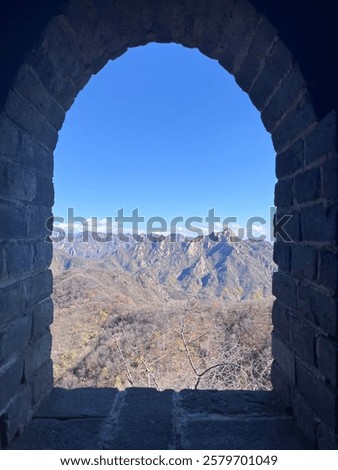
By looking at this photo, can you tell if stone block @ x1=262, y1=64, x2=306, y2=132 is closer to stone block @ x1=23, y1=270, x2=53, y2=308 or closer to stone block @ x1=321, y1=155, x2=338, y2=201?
stone block @ x1=321, y1=155, x2=338, y2=201

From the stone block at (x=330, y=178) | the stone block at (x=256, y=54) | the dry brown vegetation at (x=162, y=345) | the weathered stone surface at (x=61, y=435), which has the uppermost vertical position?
the stone block at (x=256, y=54)

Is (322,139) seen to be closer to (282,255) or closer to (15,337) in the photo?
(282,255)

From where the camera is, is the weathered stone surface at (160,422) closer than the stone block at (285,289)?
Yes

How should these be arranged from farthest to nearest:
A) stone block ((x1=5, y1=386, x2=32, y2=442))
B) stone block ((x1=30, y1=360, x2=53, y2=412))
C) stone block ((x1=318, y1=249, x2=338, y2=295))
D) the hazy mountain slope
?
the hazy mountain slope → stone block ((x1=30, y1=360, x2=53, y2=412)) → stone block ((x1=5, y1=386, x2=32, y2=442)) → stone block ((x1=318, y1=249, x2=338, y2=295))

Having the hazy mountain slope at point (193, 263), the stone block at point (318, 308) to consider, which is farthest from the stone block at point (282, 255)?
the hazy mountain slope at point (193, 263)

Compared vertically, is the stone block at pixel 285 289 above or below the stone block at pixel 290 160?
below

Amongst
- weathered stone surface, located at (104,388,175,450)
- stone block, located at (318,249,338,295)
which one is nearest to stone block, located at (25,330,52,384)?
weathered stone surface, located at (104,388,175,450)

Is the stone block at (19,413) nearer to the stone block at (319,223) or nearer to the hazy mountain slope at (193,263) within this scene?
the stone block at (319,223)

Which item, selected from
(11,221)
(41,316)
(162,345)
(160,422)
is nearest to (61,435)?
(160,422)
